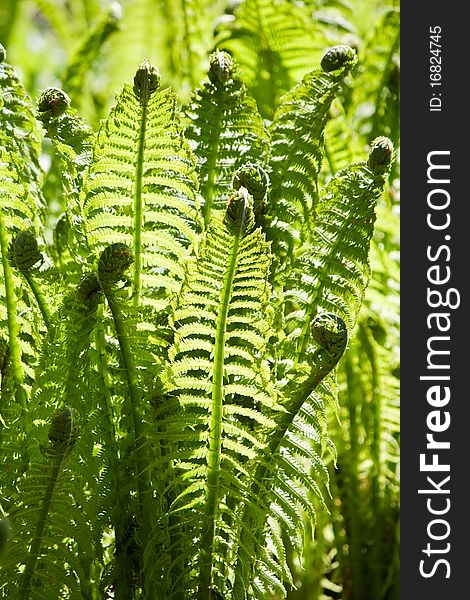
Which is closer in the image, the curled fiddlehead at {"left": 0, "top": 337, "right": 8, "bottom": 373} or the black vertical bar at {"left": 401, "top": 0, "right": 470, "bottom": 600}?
the curled fiddlehead at {"left": 0, "top": 337, "right": 8, "bottom": 373}

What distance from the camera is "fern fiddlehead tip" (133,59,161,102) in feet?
2.25

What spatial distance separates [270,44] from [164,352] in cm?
66

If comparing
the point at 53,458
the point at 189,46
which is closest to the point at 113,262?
the point at 53,458

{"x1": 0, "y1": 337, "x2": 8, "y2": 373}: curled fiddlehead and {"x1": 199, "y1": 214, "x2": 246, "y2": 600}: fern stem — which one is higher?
{"x1": 0, "y1": 337, "x2": 8, "y2": 373}: curled fiddlehead

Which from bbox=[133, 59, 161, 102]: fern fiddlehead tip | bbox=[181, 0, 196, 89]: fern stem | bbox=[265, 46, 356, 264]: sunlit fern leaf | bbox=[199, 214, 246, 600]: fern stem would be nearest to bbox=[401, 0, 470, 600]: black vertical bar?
bbox=[265, 46, 356, 264]: sunlit fern leaf

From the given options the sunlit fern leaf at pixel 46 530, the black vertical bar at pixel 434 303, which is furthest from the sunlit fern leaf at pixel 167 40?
the sunlit fern leaf at pixel 46 530

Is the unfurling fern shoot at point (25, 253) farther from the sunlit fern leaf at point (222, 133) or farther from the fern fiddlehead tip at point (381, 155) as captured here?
the fern fiddlehead tip at point (381, 155)

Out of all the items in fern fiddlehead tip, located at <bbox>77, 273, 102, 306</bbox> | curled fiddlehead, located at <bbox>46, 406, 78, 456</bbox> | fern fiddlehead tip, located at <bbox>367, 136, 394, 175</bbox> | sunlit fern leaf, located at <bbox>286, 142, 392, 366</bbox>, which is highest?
fern fiddlehead tip, located at <bbox>367, 136, 394, 175</bbox>

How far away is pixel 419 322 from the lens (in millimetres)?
896

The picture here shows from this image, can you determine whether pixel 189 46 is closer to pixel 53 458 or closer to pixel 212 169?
pixel 212 169

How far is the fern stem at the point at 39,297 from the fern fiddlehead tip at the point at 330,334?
0.24 meters

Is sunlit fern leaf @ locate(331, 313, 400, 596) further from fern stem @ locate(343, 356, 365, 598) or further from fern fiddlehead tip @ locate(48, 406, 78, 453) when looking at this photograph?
fern fiddlehead tip @ locate(48, 406, 78, 453)

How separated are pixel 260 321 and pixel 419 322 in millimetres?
287

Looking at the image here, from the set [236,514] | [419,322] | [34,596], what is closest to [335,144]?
[419,322]
